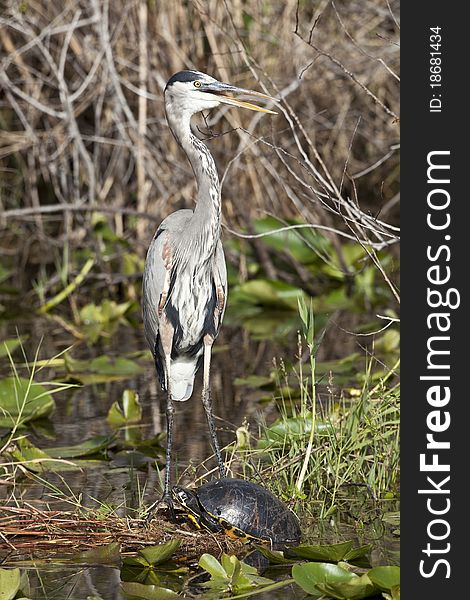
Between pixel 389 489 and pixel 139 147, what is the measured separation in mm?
4399

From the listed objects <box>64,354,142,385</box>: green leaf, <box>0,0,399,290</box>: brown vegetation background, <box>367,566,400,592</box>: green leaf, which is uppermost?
<box>0,0,399,290</box>: brown vegetation background

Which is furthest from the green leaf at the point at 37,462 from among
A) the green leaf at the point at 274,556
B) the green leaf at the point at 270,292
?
the green leaf at the point at 270,292

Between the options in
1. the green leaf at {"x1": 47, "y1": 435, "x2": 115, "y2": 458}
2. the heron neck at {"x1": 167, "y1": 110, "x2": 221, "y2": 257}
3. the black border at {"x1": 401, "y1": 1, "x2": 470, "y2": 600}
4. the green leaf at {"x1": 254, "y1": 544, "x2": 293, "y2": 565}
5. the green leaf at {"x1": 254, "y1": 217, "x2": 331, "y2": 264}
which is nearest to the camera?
the black border at {"x1": 401, "y1": 1, "x2": 470, "y2": 600}

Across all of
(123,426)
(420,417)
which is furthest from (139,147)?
(420,417)

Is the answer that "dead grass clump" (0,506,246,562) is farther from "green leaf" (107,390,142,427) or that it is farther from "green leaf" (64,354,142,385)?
"green leaf" (64,354,142,385)

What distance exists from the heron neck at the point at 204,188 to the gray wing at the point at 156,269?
0.14m

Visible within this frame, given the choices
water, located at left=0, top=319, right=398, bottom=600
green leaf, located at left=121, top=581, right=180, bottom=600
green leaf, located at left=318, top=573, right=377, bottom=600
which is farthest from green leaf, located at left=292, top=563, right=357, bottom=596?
green leaf, located at left=121, top=581, right=180, bottom=600

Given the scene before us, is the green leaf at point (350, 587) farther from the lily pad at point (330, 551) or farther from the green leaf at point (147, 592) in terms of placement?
the green leaf at point (147, 592)

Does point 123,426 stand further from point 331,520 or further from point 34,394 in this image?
point 331,520

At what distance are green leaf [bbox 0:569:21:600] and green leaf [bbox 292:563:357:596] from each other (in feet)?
2.74

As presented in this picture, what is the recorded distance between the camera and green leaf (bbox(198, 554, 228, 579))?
368 centimetres

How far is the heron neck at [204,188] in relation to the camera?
4.66 metres

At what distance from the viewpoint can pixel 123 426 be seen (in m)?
5.75

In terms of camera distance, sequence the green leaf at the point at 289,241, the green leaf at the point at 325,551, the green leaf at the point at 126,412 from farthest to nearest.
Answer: the green leaf at the point at 289,241 → the green leaf at the point at 126,412 → the green leaf at the point at 325,551
